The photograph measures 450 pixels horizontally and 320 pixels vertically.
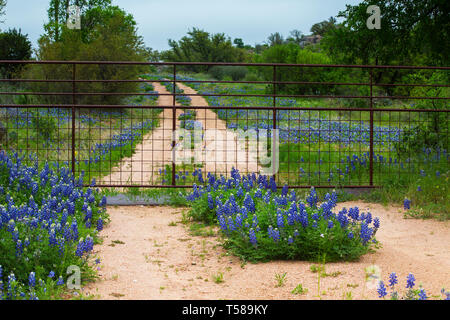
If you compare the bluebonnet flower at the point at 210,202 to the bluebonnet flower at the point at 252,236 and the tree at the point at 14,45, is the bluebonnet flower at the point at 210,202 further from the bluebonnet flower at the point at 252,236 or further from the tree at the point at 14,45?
the tree at the point at 14,45

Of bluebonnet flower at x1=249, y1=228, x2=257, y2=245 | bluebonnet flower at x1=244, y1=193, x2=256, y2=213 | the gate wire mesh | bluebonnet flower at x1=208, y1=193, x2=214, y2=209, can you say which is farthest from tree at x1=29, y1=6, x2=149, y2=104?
bluebonnet flower at x1=249, y1=228, x2=257, y2=245

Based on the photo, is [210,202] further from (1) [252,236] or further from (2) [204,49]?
(2) [204,49]

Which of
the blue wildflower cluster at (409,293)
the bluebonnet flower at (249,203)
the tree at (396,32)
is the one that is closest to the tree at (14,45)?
the tree at (396,32)

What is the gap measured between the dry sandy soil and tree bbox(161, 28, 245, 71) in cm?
4658

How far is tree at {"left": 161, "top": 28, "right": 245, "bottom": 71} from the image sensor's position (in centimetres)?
5453

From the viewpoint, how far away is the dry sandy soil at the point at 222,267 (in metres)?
5.27

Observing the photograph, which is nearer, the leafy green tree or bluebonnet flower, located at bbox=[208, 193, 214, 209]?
bluebonnet flower, located at bbox=[208, 193, 214, 209]

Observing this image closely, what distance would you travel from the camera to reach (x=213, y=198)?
813 cm

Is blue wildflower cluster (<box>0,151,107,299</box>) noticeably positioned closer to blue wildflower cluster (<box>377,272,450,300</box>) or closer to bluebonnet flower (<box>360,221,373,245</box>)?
blue wildflower cluster (<box>377,272,450,300</box>)

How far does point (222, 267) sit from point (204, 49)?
5051 cm

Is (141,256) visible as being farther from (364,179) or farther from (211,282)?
(364,179)

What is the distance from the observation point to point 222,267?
20.2 ft
